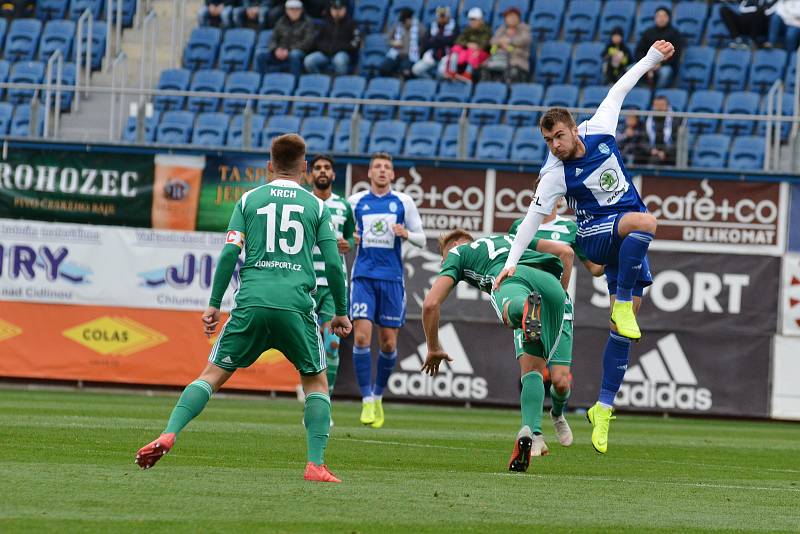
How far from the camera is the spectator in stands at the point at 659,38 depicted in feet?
73.9

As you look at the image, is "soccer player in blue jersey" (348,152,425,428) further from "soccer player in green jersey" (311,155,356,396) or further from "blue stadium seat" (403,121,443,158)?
"blue stadium seat" (403,121,443,158)

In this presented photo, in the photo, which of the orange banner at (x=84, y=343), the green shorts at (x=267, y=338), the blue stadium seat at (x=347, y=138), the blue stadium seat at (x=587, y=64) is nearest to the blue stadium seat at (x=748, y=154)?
the blue stadium seat at (x=587, y=64)

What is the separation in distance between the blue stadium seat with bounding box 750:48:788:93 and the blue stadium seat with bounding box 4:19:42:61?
12.5 meters

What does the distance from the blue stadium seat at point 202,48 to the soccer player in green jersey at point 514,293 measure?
1544 cm

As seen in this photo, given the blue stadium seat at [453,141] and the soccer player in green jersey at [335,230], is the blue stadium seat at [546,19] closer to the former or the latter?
the blue stadium seat at [453,141]

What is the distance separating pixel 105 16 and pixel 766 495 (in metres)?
20.8

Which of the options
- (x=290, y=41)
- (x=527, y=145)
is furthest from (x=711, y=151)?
(x=290, y=41)

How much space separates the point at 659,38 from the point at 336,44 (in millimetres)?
5426

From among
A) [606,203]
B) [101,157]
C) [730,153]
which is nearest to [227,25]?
[101,157]

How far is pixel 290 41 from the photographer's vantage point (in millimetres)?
24406

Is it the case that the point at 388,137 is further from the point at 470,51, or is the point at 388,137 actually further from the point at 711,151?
the point at 711,151

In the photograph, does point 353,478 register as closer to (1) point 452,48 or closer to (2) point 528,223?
(2) point 528,223

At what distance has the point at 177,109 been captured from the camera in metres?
23.5

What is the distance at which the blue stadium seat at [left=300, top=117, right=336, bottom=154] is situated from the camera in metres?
22.1
